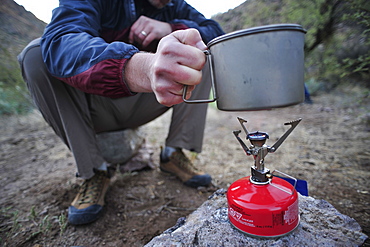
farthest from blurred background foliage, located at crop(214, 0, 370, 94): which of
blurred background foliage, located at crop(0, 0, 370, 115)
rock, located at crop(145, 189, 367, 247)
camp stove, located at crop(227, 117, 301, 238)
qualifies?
camp stove, located at crop(227, 117, 301, 238)

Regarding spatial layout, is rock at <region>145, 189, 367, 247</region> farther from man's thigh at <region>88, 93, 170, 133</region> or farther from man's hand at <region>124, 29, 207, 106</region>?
man's thigh at <region>88, 93, 170, 133</region>

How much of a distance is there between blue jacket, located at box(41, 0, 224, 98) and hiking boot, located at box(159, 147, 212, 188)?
984mm

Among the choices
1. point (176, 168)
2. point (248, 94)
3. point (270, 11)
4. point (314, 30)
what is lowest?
point (176, 168)

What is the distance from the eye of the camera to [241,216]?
0.90 m

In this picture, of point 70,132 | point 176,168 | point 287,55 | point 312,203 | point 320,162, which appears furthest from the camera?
point 320,162

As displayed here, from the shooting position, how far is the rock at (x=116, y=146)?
2.23 m

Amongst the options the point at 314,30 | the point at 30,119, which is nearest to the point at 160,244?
the point at 30,119

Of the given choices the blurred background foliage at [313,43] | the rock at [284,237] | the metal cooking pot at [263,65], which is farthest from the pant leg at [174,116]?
the blurred background foliage at [313,43]

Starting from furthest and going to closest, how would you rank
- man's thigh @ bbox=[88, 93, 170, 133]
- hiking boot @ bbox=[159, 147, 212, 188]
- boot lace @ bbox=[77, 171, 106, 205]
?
1. hiking boot @ bbox=[159, 147, 212, 188]
2. man's thigh @ bbox=[88, 93, 170, 133]
3. boot lace @ bbox=[77, 171, 106, 205]

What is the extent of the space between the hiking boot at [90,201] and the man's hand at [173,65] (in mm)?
1030

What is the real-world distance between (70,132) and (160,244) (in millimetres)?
961

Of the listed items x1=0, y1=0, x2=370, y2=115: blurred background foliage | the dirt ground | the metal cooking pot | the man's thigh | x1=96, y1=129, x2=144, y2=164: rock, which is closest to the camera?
the metal cooking pot

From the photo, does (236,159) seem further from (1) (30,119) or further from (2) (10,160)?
(1) (30,119)

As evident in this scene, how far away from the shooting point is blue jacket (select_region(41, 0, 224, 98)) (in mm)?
909
